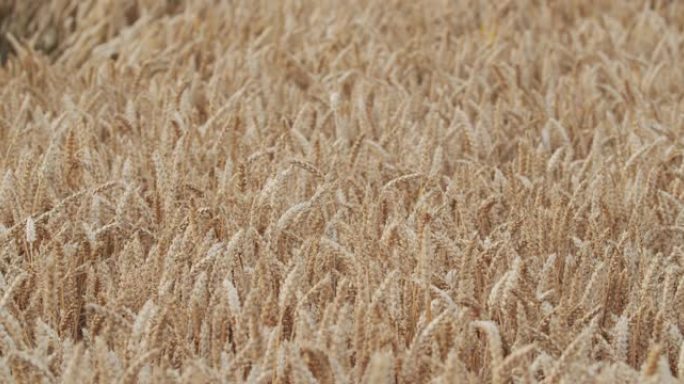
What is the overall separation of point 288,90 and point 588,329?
5.16ft

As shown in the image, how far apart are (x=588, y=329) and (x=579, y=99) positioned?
1.53 m

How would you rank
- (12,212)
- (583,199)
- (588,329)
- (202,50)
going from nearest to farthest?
1. (588,329)
2. (12,212)
3. (583,199)
4. (202,50)

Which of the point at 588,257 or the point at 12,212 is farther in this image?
the point at 12,212

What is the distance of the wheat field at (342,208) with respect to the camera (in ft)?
5.49

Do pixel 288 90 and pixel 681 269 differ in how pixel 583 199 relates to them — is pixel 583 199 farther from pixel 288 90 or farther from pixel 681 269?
pixel 288 90

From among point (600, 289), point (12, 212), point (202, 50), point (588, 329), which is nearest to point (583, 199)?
point (600, 289)

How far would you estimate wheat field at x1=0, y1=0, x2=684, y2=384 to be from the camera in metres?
1.67

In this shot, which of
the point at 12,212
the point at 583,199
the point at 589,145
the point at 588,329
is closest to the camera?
the point at 588,329

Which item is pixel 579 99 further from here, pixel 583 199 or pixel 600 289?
pixel 600 289

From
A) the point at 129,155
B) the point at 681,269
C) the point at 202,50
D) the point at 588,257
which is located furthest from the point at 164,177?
the point at 202,50

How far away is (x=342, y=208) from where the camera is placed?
2.18m

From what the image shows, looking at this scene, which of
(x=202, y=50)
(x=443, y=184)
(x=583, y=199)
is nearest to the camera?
(x=583, y=199)

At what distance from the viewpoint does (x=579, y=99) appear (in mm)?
3072

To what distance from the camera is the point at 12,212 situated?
2143mm
